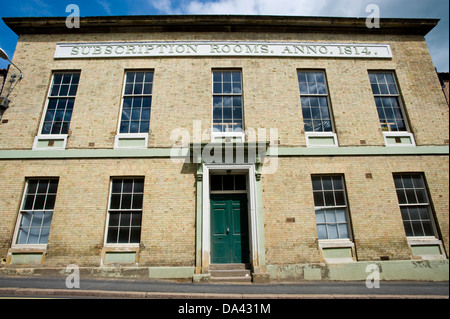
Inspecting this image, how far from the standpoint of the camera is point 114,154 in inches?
303

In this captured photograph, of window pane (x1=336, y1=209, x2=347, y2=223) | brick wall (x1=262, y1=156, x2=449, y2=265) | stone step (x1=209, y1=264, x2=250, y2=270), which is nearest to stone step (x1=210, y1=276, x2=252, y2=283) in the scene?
stone step (x1=209, y1=264, x2=250, y2=270)

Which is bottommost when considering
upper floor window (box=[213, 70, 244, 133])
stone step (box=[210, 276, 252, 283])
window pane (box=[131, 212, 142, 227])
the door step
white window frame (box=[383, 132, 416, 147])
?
stone step (box=[210, 276, 252, 283])

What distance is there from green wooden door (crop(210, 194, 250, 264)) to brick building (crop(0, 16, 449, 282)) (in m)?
0.05

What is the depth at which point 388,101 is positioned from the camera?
8844 mm

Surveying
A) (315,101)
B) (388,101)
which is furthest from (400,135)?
(315,101)

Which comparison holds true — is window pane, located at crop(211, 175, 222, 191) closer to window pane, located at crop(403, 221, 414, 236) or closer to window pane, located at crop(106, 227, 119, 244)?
window pane, located at crop(106, 227, 119, 244)

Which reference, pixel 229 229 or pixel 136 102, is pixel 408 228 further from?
pixel 136 102

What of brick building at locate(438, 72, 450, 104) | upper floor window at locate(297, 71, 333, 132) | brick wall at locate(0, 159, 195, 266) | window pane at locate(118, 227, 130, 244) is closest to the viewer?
brick wall at locate(0, 159, 195, 266)

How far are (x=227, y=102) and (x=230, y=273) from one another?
582 cm

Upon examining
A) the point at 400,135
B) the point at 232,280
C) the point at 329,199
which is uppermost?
the point at 400,135

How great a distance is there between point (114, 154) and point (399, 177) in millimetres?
9769

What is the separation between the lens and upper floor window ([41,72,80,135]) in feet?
27.2

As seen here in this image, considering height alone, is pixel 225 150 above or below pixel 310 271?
above
